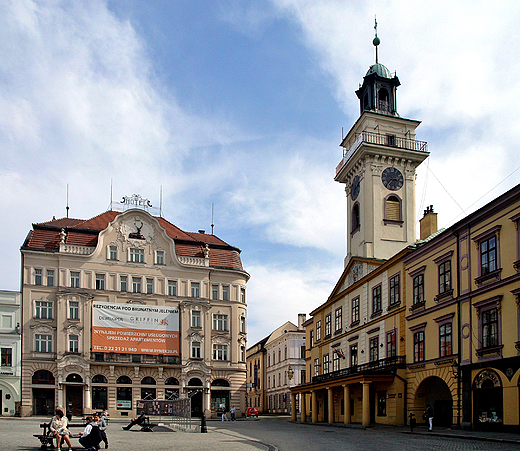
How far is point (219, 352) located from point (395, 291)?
2948 cm

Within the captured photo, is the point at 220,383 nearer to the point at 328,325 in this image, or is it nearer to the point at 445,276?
the point at 328,325

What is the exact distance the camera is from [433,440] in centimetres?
2336

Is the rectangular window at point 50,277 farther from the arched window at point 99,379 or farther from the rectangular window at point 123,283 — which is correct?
the arched window at point 99,379

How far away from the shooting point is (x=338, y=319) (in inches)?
1889

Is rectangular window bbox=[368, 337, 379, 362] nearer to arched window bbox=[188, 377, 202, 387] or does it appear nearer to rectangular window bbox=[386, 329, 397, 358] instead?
rectangular window bbox=[386, 329, 397, 358]

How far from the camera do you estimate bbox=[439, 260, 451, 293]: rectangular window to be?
30.6 m

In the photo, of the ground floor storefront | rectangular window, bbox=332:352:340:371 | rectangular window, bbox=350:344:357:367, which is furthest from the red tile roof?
rectangular window, bbox=350:344:357:367

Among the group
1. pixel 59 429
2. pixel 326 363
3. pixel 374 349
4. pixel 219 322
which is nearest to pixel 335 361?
pixel 326 363

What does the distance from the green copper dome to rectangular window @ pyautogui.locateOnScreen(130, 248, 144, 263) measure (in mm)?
27996

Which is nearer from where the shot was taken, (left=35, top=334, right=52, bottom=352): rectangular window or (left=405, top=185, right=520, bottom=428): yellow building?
(left=405, top=185, right=520, bottom=428): yellow building

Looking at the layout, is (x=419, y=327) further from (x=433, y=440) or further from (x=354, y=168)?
(x=354, y=168)

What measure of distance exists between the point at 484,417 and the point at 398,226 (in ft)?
83.3

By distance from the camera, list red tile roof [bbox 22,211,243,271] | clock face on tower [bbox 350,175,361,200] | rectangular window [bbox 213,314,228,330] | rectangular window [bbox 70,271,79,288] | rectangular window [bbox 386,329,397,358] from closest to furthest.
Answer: rectangular window [bbox 386,329,397,358]
clock face on tower [bbox 350,175,361,200]
rectangular window [bbox 70,271,79,288]
red tile roof [bbox 22,211,243,271]
rectangular window [bbox 213,314,228,330]

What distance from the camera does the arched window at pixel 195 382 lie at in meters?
60.2
